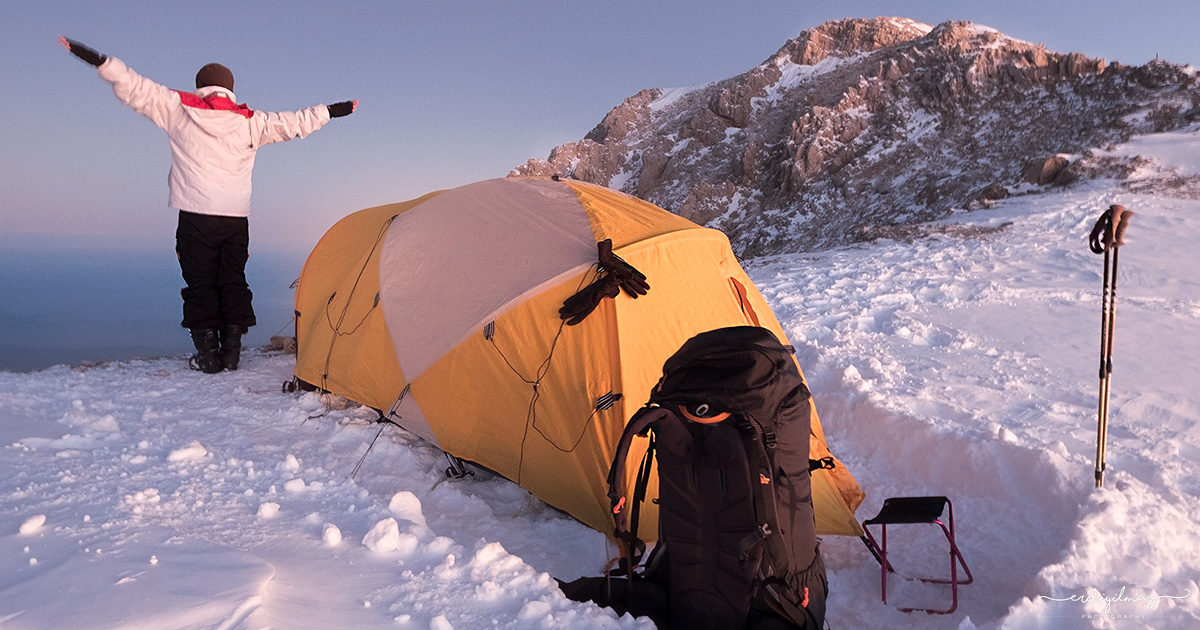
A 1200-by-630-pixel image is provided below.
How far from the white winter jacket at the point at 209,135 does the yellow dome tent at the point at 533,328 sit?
1848 millimetres

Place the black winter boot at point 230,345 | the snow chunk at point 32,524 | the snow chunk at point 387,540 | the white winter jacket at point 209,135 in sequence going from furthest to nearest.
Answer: the black winter boot at point 230,345
the white winter jacket at point 209,135
the snow chunk at point 387,540
the snow chunk at point 32,524

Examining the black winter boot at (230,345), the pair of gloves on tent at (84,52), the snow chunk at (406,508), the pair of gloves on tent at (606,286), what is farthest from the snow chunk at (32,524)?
the pair of gloves on tent at (84,52)

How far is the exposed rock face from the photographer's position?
24.9 m

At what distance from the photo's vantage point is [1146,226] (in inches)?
460

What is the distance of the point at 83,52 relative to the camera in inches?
215

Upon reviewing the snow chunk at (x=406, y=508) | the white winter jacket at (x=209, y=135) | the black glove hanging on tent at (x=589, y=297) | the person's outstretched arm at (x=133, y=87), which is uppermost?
the person's outstretched arm at (x=133, y=87)

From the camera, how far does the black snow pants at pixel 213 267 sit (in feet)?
20.7

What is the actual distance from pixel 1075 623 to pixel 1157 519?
120cm

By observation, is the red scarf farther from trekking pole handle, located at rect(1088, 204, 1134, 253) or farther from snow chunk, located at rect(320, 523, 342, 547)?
trekking pole handle, located at rect(1088, 204, 1134, 253)

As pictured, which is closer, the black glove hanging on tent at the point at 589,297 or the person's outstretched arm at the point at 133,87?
the black glove hanging on tent at the point at 589,297

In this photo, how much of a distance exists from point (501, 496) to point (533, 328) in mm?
1102

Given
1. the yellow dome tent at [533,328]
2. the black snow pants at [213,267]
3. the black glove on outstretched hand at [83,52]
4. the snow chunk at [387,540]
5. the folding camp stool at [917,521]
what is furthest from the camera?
the black snow pants at [213,267]

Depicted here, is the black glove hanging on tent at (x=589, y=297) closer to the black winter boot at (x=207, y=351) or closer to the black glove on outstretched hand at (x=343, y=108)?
the black glove on outstretched hand at (x=343, y=108)

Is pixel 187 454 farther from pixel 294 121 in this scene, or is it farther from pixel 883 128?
pixel 883 128
